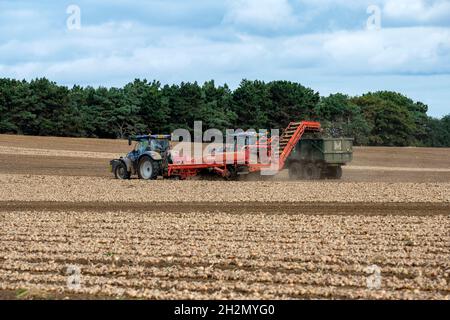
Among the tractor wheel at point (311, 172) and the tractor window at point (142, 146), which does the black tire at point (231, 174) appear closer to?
the tractor window at point (142, 146)

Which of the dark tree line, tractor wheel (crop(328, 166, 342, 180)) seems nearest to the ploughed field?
tractor wheel (crop(328, 166, 342, 180))

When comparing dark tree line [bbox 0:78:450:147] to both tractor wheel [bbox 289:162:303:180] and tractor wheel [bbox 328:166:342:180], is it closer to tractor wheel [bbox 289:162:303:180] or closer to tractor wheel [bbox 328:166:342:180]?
tractor wheel [bbox 328:166:342:180]

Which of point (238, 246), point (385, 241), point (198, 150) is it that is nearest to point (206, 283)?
point (238, 246)

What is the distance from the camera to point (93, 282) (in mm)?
11602

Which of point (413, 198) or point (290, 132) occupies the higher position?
point (290, 132)

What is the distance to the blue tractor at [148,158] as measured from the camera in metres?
32.8

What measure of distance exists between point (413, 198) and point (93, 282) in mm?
16690

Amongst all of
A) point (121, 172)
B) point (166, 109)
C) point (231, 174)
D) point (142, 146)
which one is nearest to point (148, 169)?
point (142, 146)

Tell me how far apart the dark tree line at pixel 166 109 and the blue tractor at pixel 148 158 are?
42.6m

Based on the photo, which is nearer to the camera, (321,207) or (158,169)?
(321,207)

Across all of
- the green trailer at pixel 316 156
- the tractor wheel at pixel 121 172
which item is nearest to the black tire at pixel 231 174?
the green trailer at pixel 316 156

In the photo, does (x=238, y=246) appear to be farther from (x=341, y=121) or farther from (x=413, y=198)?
(x=341, y=121)

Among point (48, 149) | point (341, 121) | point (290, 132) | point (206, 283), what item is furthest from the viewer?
point (341, 121)

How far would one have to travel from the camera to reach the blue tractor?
3284 centimetres
